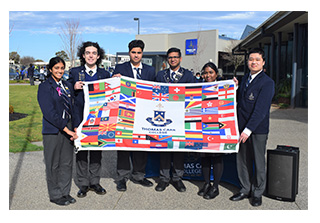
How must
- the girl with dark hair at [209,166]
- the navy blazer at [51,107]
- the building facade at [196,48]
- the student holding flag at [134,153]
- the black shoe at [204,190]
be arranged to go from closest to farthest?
the navy blazer at [51,107] < the girl with dark hair at [209,166] < the black shoe at [204,190] < the student holding flag at [134,153] < the building facade at [196,48]

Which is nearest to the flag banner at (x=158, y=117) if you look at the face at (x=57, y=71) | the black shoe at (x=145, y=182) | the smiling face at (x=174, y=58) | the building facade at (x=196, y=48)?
the smiling face at (x=174, y=58)

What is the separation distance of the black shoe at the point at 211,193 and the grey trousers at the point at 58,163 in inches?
80.5

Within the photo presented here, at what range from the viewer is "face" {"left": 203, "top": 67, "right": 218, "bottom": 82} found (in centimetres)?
494

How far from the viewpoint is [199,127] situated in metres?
4.77

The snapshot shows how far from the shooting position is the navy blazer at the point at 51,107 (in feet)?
14.1

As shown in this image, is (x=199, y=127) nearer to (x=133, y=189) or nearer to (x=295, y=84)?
(x=133, y=189)

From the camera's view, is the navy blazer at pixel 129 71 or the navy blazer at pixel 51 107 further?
the navy blazer at pixel 129 71

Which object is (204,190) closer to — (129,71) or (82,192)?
(82,192)

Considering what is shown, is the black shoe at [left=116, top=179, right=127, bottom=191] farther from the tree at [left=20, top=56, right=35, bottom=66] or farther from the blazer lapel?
the tree at [left=20, top=56, right=35, bottom=66]

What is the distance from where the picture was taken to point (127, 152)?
527 centimetres

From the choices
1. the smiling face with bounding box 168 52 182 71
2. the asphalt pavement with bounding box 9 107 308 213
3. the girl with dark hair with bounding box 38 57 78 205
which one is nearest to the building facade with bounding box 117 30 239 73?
the asphalt pavement with bounding box 9 107 308 213

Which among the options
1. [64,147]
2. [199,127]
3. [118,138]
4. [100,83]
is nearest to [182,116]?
[199,127]

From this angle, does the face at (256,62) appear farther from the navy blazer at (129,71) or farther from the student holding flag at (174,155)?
the navy blazer at (129,71)

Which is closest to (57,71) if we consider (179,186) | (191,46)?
(179,186)
